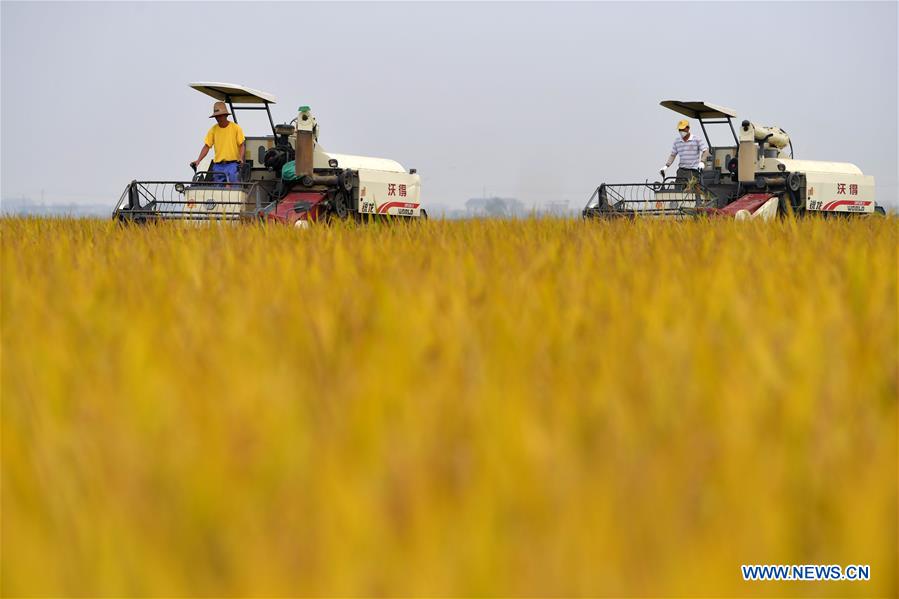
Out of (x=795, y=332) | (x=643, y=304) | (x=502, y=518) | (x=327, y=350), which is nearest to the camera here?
(x=502, y=518)

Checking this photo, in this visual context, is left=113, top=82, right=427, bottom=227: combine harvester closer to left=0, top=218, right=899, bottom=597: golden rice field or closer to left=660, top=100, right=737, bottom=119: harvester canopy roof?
left=660, top=100, right=737, bottom=119: harvester canopy roof

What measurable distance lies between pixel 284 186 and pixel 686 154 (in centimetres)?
549

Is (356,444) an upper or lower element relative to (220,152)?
lower

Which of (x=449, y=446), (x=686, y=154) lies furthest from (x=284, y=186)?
(x=449, y=446)

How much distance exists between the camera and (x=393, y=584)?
104 centimetres

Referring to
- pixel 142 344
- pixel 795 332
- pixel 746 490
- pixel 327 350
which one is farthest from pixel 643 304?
pixel 746 490

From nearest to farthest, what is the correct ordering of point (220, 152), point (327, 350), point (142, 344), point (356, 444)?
point (356, 444)
point (142, 344)
point (327, 350)
point (220, 152)

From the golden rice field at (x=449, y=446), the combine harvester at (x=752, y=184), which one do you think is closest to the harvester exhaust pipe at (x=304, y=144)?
the combine harvester at (x=752, y=184)

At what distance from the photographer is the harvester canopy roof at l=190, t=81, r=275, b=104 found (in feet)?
37.8

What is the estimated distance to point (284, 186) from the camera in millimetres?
11883

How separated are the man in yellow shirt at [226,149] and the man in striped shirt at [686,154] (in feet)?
18.7

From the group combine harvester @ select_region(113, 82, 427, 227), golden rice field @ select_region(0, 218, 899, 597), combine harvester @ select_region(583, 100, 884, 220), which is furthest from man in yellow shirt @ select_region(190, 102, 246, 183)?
golden rice field @ select_region(0, 218, 899, 597)

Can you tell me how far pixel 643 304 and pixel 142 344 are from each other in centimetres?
126

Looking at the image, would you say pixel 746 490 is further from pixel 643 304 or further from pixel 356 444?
pixel 643 304
